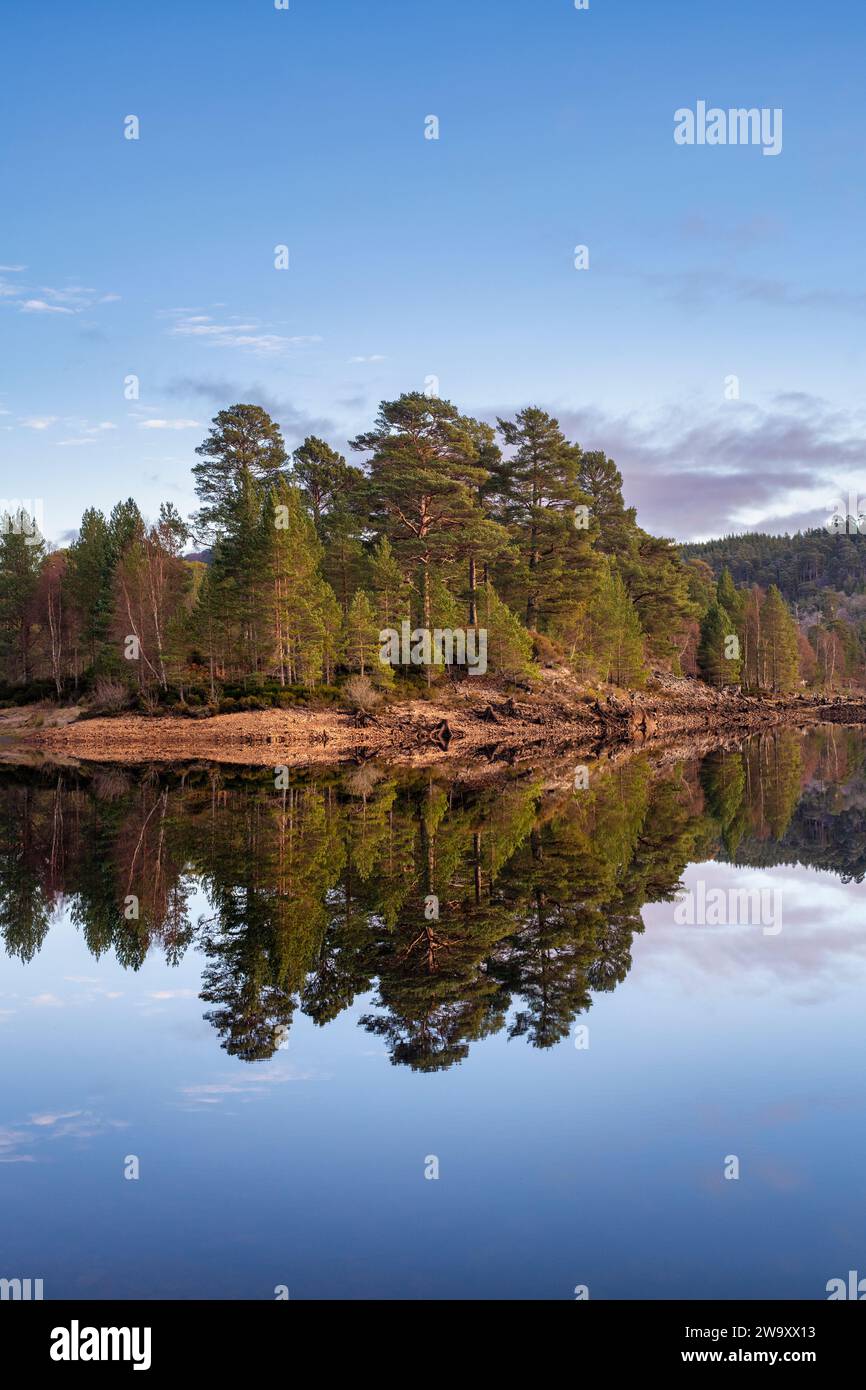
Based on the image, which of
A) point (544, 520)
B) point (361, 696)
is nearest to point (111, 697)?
point (361, 696)

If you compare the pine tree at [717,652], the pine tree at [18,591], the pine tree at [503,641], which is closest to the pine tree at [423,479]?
the pine tree at [503,641]

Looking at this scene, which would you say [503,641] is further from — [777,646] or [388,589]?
[777,646]

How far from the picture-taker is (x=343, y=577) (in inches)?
2618

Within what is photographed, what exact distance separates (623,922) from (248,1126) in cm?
831

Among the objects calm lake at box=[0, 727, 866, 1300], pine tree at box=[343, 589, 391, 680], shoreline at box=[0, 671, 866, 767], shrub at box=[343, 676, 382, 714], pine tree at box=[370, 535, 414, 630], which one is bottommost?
calm lake at box=[0, 727, 866, 1300]

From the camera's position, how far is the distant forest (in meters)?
56.9

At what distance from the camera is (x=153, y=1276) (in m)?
6.65

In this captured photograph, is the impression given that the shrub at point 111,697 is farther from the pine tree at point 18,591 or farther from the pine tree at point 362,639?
the pine tree at point 18,591

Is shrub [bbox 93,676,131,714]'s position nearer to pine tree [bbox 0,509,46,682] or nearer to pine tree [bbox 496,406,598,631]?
pine tree [bbox 0,509,46,682]

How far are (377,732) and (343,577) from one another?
15.9 meters

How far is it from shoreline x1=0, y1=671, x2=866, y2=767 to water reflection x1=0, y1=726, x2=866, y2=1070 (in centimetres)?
1199

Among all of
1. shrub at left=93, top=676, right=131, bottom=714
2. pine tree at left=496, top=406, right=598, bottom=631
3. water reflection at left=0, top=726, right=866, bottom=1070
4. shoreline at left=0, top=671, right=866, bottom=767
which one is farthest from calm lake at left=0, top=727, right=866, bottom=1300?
pine tree at left=496, top=406, right=598, bottom=631

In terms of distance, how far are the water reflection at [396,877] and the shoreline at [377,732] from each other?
12.0 meters

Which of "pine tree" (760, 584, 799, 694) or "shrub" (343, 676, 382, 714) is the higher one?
"pine tree" (760, 584, 799, 694)
